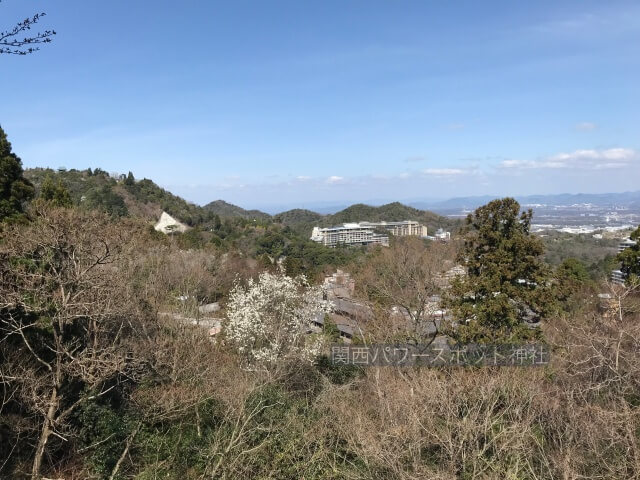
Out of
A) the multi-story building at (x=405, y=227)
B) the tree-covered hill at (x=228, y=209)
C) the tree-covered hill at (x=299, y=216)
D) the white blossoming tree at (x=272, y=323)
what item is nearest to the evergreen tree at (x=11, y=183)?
the white blossoming tree at (x=272, y=323)

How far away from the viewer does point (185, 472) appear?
7.35 meters

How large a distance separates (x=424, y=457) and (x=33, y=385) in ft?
19.5

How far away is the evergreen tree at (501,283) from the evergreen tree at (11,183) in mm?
12262

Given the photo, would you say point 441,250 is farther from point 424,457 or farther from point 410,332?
point 424,457

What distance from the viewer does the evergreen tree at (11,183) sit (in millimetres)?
12359

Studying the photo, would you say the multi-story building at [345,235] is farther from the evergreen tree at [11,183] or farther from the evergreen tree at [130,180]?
the evergreen tree at [11,183]

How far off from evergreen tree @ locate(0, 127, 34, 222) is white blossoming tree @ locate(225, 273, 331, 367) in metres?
6.84

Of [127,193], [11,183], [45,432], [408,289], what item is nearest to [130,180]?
[127,193]

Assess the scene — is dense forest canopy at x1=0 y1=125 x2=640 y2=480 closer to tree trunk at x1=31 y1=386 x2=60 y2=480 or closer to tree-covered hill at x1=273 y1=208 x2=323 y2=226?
tree trunk at x1=31 y1=386 x2=60 y2=480

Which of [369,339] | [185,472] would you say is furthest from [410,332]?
[185,472]

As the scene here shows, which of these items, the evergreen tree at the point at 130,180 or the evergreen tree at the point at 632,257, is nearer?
the evergreen tree at the point at 632,257

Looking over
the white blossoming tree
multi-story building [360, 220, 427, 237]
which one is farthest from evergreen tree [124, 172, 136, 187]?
the white blossoming tree

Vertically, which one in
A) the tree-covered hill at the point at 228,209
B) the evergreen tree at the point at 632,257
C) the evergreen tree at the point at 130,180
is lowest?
the evergreen tree at the point at 632,257

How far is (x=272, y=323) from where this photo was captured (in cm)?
1164
